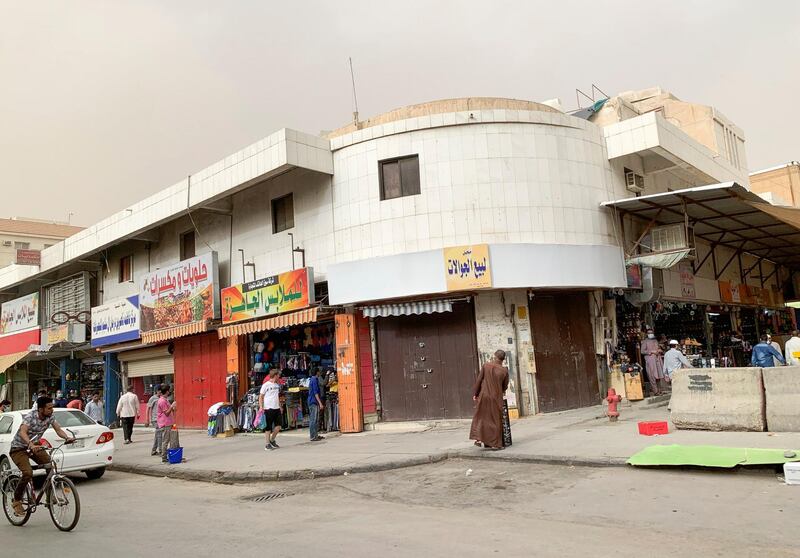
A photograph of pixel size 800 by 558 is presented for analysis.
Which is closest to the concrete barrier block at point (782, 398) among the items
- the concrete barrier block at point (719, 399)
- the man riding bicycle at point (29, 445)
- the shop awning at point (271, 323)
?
the concrete barrier block at point (719, 399)

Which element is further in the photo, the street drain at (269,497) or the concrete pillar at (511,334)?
the concrete pillar at (511,334)

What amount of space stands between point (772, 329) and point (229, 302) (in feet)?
74.5

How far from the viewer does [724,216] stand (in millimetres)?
17938

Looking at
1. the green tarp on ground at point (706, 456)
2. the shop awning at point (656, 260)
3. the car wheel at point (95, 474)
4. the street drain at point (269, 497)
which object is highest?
the shop awning at point (656, 260)

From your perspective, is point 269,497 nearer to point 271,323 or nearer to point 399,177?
point 271,323

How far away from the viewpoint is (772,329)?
26406 mm

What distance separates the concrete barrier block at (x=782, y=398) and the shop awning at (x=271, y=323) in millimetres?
9841

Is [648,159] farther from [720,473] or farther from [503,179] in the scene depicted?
[720,473]

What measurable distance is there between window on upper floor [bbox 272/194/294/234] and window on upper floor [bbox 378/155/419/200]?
3.29m

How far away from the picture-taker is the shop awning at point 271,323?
51.2ft

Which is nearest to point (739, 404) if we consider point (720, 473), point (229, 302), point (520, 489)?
point (720, 473)

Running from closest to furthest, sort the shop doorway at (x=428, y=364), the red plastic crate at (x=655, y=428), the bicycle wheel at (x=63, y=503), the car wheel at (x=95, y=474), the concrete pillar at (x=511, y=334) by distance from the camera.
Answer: the bicycle wheel at (x=63, y=503)
the red plastic crate at (x=655, y=428)
the car wheel at (x=95, y=474)
the concrete pillar at (x=511, y=334)
the shop doorway at (x=428, y=364)

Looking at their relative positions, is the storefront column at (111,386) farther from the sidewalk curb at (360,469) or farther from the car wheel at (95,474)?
the sidewalk curb at (360,469)

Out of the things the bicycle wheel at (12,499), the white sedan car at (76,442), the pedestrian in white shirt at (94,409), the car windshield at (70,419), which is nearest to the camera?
the bicycle wheel at (12,499)
